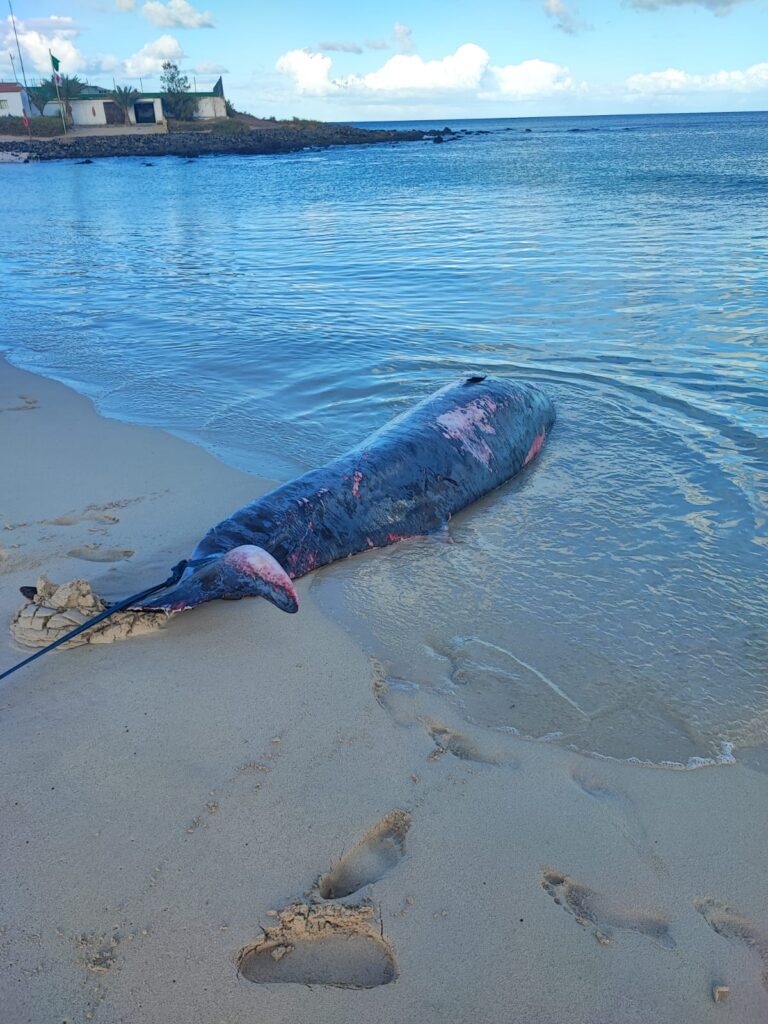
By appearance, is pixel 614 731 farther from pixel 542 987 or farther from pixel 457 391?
pixel 457 391

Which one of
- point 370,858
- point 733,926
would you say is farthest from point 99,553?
point 733,926

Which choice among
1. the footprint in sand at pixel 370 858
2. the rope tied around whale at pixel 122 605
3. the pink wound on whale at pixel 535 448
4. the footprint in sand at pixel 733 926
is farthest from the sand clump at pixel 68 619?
the pink wound on whale at pixel 535 448

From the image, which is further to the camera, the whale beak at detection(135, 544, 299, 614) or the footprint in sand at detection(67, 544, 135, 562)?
the footprint in sand at detection(67, 544, 135, 562)

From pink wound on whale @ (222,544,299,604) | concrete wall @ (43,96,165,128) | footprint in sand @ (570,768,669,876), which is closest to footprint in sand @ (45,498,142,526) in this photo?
pink wound on whale @ (222,544,299,604)

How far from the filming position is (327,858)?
2521 millimetres

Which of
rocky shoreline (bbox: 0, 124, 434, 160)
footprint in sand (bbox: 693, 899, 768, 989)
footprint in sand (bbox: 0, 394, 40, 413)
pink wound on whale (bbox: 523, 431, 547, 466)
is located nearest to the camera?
footprint in sand (bbox: 693, 899, 768, 989)

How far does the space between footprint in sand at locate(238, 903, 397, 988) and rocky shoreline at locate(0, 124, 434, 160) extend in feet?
221

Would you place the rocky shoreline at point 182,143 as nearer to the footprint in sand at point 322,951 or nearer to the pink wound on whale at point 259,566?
the pink wound on whale at point 259,566

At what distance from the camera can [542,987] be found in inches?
84.8

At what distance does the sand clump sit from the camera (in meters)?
3.54

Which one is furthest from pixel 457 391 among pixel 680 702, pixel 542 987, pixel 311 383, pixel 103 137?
pixel 103 137

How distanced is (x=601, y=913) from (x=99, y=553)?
3.27 meters

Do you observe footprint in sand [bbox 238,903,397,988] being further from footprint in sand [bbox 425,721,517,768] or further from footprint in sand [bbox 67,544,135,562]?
footprint in sand [bbox 67,544,135,562]

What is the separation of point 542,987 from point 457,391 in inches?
176
